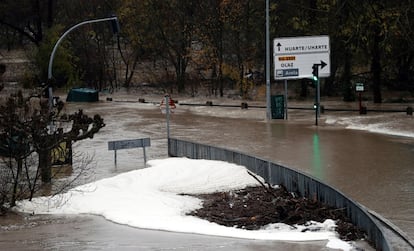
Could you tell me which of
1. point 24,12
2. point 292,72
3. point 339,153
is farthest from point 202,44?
point 339,153

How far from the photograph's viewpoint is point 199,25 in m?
60.3

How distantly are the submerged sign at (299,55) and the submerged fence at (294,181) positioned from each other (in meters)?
14.2

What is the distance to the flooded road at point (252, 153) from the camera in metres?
10.9

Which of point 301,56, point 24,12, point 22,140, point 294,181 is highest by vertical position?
point 24,12

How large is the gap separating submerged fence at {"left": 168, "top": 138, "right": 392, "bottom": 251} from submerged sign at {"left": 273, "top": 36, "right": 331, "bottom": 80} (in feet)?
46.7

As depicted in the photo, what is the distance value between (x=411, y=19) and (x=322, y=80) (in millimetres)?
23638

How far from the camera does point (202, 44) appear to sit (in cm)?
6169

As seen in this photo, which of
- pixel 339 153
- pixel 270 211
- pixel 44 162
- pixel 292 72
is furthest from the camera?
pixel 292 72

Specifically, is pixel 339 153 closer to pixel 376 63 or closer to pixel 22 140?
pixel 22 140

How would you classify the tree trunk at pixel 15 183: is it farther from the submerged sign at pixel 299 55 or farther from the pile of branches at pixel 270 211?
the submerged sign at pixel 299 55

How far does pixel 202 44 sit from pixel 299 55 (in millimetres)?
26977

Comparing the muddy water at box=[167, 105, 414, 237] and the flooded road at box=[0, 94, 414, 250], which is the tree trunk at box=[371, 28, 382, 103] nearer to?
the flooded road at box=[0, 94, 414, 250]

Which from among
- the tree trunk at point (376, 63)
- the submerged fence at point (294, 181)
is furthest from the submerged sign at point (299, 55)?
the submerged fence at point (294, 181)

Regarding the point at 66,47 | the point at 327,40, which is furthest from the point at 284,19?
the point at 66,47
